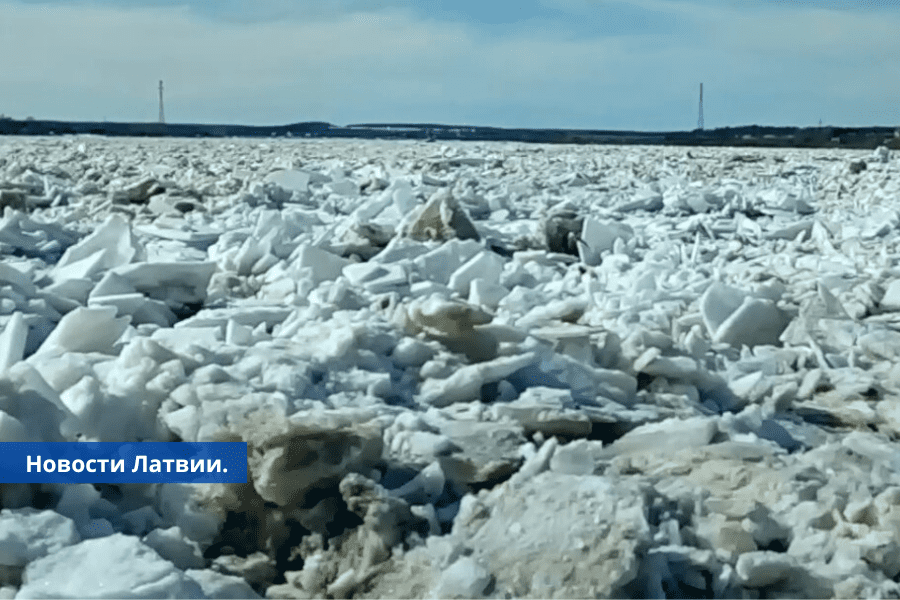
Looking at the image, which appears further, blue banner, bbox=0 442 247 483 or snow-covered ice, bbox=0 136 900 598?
blue banner, bbox=0 442 247 483

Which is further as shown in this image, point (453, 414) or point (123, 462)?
point (453, 414)

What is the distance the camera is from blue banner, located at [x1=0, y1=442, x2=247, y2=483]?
2.07m

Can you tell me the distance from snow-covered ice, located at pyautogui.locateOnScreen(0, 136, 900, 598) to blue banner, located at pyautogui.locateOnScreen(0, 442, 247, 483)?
27mm

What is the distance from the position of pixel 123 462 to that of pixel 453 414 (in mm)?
789

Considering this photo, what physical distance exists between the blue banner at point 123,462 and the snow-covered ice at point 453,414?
0.03 m

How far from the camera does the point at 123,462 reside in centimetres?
217

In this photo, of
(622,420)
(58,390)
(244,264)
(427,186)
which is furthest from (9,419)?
(427,186)

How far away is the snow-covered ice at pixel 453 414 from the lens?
6.43ft

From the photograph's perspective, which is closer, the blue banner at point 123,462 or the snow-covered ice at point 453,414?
the snow-covered ice at point 453,414

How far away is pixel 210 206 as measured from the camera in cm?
651

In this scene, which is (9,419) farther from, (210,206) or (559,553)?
(210,206)

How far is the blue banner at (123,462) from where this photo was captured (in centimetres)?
207

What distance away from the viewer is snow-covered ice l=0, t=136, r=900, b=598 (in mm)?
1959

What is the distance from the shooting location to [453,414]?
2545mm
